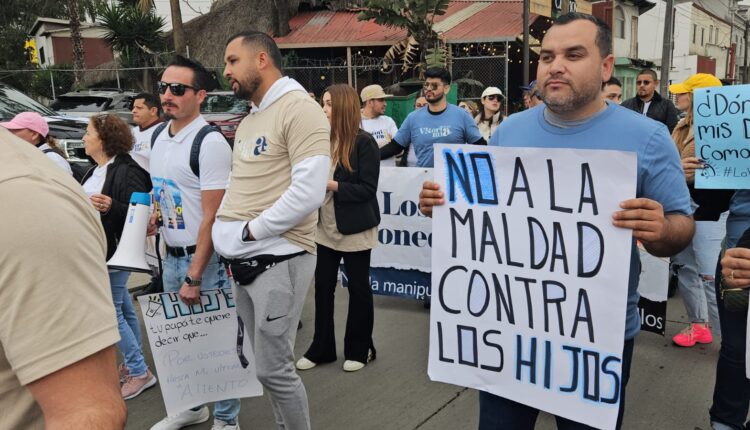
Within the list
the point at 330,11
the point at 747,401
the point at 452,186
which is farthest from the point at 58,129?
the point at 330,11

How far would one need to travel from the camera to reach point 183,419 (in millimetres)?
3459

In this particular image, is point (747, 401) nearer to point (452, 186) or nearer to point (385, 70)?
point (452, 186)

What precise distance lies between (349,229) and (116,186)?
1.44 m

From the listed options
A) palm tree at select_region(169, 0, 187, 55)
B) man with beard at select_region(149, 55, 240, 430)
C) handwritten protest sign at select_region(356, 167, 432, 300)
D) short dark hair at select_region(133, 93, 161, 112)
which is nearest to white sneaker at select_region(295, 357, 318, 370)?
man with beard at select_region(149, 55, 240, 430)

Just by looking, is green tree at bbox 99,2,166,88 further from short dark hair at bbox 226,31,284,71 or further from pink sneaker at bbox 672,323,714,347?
pink sneaker at bbox 672,323,714,347

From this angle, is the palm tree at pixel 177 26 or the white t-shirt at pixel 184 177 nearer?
the white t-shirt at pixel 184 177

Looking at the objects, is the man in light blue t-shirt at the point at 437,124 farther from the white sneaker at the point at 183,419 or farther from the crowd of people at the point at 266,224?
the white sneaker at the point at 183,419

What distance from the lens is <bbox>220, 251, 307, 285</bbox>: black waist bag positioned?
268 cm

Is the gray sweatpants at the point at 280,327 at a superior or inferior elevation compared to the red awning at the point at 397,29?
inferior

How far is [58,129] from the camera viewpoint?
30.1ft

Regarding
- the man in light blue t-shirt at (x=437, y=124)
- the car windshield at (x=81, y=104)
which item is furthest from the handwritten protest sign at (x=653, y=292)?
the car windshield at (x=81, y=104)

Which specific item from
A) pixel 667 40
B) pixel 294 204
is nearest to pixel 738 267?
pixel 294 204

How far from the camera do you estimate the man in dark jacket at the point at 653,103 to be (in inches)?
244

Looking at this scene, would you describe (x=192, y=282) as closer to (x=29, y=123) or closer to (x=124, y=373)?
(x=124, y=373)
